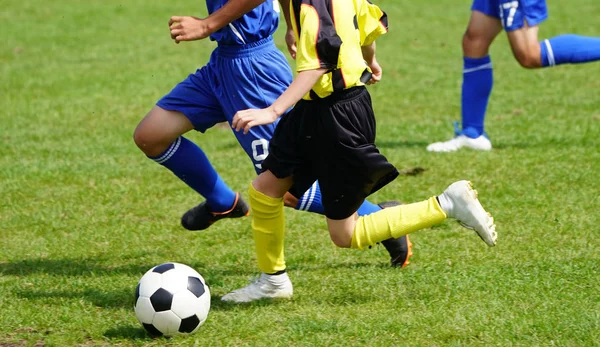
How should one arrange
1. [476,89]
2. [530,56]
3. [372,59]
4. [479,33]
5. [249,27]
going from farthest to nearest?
[476,89] < [479,33] < [530,56] < [249,27] < [372,59]

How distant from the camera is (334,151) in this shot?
3.92m

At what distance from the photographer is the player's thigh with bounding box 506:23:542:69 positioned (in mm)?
7059

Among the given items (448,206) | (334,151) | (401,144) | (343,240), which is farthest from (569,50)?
(334,151)

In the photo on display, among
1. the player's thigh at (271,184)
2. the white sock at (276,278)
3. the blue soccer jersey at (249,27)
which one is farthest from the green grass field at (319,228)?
the blue soccer jersey at (249,27)

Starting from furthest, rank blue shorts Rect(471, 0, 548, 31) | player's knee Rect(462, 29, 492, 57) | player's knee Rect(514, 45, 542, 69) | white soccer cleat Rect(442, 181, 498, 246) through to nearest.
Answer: player's knee Rect(462, 29, 492, 57) < player's knee Rect(514, 45, 542, 69) < blue shorts Rect(471, 0, 548, 31) < white soccer cleat Rect(442, 181, 498, 246)

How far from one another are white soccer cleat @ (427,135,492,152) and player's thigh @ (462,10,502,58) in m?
0.68

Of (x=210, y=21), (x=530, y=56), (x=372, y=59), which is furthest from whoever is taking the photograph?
(x=530, y=56)

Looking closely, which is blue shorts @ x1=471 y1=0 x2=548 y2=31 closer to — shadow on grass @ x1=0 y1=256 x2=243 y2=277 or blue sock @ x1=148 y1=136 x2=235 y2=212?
blue sock @ x1=148 y1=136 x2=235 y2=212

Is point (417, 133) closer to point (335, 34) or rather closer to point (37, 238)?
point (37, 238)

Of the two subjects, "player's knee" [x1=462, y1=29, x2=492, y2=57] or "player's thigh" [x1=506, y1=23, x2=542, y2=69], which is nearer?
"player's thigh" [x1=506, y1=23, x2=542, y2=69]

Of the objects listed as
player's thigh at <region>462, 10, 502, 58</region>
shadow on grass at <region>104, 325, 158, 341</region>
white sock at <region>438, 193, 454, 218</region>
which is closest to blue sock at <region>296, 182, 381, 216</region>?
white sock at <region>438, 193, 454, 218</region>

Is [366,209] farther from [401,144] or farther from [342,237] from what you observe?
[401,144]

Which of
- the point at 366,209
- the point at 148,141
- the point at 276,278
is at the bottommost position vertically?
the point at 276,278

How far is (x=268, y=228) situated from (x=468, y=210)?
2.95 ft
